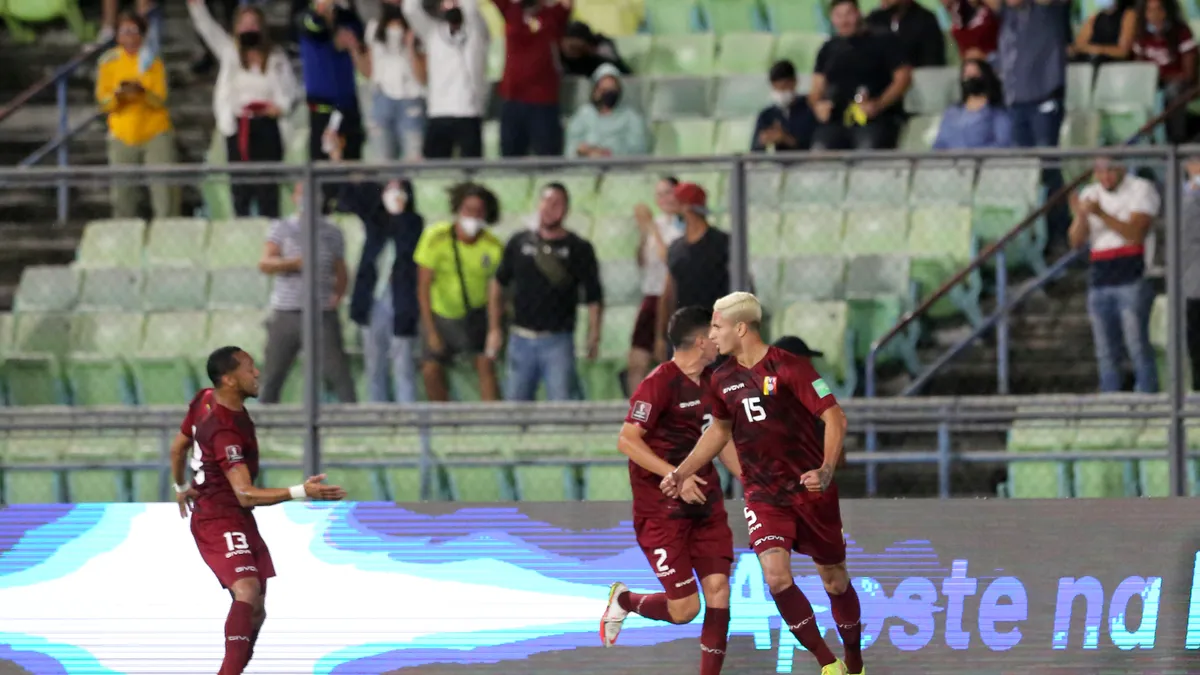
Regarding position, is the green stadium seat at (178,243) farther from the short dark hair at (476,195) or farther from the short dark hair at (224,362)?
the short dark hair at (224,362)

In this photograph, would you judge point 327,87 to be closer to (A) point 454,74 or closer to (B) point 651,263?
(A) point 454,74

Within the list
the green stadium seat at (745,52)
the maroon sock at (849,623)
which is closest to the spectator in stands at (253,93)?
the green stadium seat at (745,52)

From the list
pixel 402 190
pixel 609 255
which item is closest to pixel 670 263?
pixel 609 255

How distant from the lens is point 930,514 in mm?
10922

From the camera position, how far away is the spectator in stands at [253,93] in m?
16.0

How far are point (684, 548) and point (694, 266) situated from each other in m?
2.29

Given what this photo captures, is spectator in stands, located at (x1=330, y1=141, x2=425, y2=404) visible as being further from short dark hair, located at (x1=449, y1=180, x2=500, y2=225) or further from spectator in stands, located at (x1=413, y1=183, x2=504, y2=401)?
short dark hair, located at (x1=449, y1=180, x2=500, y2=225)

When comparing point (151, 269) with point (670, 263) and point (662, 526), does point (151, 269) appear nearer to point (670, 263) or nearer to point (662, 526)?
point (670, 263)

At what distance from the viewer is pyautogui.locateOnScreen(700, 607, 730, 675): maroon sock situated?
1012 centimetres

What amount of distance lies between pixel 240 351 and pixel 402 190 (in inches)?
94.6

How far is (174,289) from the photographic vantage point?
531 inches

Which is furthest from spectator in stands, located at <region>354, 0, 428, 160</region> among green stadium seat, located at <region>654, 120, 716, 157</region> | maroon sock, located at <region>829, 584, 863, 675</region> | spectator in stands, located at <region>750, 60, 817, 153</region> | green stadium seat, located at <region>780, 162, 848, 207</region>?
maroon sock, located at <region>829, 584, 863, 675</region>

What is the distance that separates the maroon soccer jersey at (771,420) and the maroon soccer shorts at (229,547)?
2352 millimetres

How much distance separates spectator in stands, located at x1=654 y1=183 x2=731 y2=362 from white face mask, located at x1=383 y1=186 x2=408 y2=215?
1591 mm
